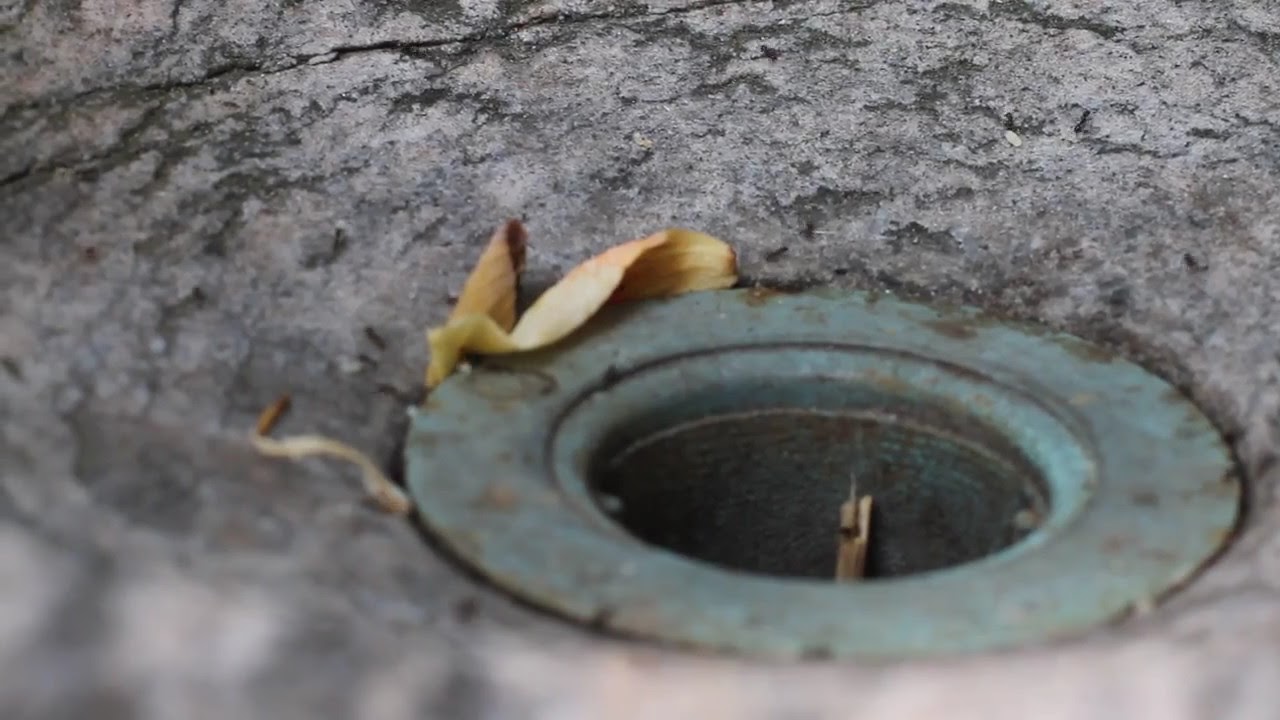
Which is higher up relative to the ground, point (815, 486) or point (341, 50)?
point (341, 50)

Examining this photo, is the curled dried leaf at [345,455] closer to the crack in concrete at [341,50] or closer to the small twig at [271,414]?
the small twig at [271,414]

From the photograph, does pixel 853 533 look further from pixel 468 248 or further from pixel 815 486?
pixel 468 248

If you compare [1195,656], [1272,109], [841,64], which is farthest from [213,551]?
[1272,109]

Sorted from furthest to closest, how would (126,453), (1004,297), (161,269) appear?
(1004,297) < (161,269) < (126,453)

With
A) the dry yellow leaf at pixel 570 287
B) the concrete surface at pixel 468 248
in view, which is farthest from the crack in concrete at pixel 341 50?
the dry yellow leaf at pixel 570 287

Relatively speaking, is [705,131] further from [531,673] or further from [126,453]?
[531,673]

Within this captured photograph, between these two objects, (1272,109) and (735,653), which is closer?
(735,653)

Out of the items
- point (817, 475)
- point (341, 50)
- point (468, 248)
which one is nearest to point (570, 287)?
point (468, 248)

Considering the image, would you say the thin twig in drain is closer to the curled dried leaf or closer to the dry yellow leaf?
the dry yellow leaf
